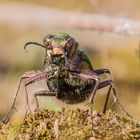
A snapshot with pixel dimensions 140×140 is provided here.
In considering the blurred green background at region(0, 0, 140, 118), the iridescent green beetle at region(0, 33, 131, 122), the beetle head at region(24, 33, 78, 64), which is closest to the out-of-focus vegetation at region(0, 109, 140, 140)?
the iridescent green beetle at region(0, 33, 131, 122)

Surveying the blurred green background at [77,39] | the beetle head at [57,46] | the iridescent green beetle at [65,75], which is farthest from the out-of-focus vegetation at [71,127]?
the blurred green background at [77,39]

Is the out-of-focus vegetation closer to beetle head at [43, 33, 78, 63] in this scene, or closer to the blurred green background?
beetle head at [43, 33, 78, 63]

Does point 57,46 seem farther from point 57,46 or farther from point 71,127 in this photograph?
point 71,127

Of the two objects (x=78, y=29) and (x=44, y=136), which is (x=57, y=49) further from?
(x=78, y=29)

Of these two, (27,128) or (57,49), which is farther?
(57,49)

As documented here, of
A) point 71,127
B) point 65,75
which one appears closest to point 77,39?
point 65,75

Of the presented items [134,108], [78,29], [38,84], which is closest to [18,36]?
[78,29]

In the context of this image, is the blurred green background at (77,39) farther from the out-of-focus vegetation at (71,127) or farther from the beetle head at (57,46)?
the out-of-focus vegetation at (71,127)
